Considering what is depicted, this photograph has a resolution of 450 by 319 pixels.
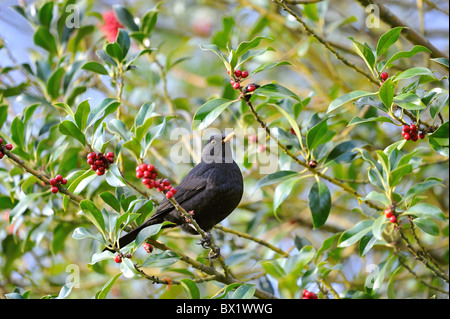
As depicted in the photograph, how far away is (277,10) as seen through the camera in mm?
3953

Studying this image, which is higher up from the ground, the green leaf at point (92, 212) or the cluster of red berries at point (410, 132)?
the cluster of red berries at point (410, 132)

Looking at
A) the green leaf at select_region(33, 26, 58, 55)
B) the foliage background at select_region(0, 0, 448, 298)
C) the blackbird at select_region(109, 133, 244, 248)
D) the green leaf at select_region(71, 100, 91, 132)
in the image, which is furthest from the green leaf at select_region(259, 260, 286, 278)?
the green leaf at select_region(33, 26, 58, 55)

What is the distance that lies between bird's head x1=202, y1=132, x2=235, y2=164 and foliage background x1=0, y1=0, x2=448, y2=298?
155 mm

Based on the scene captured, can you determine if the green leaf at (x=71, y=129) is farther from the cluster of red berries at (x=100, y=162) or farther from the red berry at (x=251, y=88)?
the red berry at (x=251, y=88)

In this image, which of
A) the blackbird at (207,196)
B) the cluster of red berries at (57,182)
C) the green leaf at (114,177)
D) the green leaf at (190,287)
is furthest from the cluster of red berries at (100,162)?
the green leaf at (190,287)

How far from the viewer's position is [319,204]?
2352mm

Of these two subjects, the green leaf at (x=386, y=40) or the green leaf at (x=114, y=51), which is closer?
the green leaf at (x=386, y=40)

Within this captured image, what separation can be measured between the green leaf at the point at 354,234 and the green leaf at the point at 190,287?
2.21ft

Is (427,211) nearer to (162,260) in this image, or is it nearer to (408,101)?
(408,101)

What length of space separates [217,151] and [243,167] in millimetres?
233

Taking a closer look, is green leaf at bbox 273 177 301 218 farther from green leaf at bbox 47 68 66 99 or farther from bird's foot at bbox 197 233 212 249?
green leaf at bbox 47 68 66 99

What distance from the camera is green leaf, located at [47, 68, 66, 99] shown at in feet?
9.73

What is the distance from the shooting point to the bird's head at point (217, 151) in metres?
2.89
